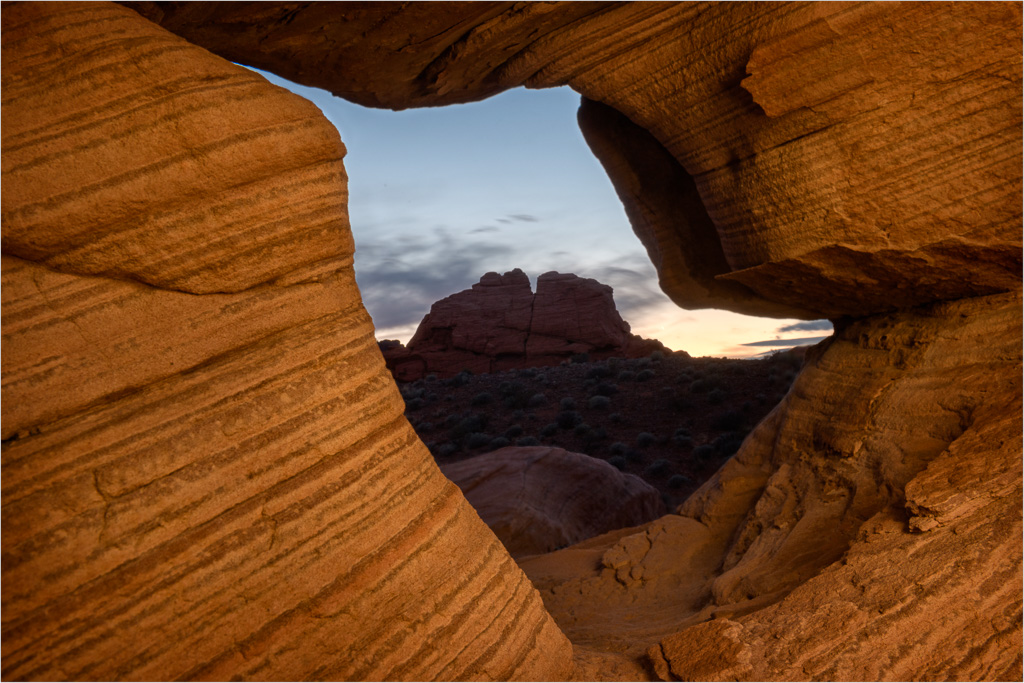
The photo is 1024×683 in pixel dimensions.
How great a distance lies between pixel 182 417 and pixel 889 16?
5.34 metres

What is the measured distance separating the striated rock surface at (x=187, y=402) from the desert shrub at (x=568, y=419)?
13.7 meters

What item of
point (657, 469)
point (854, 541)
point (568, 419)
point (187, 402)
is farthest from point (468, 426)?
point (187, 402)

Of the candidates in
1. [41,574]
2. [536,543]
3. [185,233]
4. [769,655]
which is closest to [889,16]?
[769,655]

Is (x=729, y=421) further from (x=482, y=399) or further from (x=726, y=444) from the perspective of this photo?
(x=482, y=399)

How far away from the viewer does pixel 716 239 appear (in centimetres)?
782

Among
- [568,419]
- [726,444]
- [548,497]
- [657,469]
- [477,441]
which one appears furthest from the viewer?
[568,419]

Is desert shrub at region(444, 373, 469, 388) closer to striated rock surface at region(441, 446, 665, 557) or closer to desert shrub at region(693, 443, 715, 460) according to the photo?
desert shrub at region(693, 443, 715, 460)

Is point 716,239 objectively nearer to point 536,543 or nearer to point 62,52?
point 536,543

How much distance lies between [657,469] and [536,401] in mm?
5848

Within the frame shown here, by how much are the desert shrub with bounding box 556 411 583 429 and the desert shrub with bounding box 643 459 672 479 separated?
336 cm

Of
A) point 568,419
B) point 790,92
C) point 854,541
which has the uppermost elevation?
point 790,92

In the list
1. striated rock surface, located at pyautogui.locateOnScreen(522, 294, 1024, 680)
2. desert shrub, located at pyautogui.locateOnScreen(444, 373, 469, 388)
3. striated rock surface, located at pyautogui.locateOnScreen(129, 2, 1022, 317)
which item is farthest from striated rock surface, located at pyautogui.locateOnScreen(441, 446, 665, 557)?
desert shrub, located at pyautogui.locateOnScreen(444, 373, 469, 388)

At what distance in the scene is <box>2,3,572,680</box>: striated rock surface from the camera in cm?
271

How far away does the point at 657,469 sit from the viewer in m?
13.9
